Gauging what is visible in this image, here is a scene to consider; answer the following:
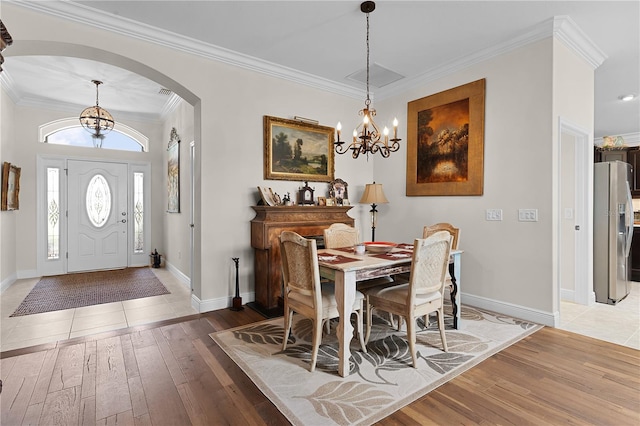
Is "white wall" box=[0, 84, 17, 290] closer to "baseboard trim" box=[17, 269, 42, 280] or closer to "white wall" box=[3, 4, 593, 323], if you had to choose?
"baseboard trim" box=[17, 269, 42, 280]

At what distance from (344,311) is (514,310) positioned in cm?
230

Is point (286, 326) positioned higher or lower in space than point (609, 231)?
lower

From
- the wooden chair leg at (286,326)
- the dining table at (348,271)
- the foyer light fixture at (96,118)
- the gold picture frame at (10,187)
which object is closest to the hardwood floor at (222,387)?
the wooden chair leg at (286,326)

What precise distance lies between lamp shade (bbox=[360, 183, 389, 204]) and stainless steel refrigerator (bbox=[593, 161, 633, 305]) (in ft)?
8.62

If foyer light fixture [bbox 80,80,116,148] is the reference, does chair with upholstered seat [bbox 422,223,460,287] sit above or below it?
below

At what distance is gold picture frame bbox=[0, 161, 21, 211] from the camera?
15.0 ft

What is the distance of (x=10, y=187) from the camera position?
4805 millimetres

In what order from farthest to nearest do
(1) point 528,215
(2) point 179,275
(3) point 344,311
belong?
(2) point 179,275, (1) point 528,215, (3) point 344,311

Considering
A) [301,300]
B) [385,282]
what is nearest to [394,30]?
[385,282]

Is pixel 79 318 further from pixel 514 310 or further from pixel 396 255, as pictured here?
pixel 514 310

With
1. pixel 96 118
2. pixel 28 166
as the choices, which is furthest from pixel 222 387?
pixel 28 166

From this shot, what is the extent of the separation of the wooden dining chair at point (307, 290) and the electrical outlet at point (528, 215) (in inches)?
83.1

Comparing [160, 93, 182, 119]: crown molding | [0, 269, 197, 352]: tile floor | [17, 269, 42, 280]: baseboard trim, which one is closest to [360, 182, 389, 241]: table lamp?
[0, 269, 197, 352]: tile floor

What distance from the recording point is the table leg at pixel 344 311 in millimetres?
2281
